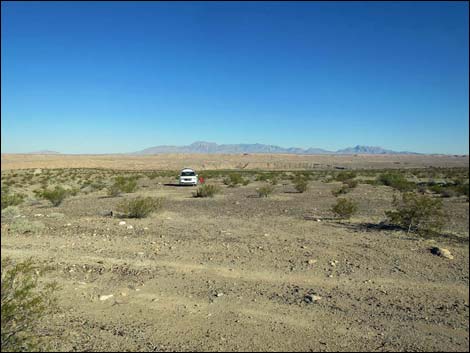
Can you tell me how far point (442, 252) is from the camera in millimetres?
10898

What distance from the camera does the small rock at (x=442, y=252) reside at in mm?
10691

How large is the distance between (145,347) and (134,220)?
11.4 meters

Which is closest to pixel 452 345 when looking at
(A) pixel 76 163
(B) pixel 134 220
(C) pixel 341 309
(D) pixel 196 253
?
(C) pixel 341 309

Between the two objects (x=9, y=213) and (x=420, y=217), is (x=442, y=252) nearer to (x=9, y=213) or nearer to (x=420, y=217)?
(x=420, y=217)

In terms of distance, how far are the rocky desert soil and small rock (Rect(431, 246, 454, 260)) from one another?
0.70ft

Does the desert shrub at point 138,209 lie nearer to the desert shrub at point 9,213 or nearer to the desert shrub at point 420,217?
the desert shrub at point 9,213

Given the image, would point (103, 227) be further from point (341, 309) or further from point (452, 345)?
point (452, 345)

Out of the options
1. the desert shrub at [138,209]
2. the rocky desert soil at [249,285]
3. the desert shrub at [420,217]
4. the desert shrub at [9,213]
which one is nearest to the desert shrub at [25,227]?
the rocky desert soil at [249,285]

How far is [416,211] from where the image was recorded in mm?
14844

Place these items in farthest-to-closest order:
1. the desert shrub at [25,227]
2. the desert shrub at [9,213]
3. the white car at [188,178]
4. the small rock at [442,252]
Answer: the white car at [188,178]
the desert shrub at [9,213]
the desert shrub at [25,227]
the small rock at [442,252]

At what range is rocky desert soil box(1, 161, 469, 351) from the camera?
596cm

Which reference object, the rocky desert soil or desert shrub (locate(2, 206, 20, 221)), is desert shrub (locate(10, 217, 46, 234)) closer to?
the rocky desert soil

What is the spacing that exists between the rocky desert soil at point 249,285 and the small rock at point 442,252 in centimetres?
21

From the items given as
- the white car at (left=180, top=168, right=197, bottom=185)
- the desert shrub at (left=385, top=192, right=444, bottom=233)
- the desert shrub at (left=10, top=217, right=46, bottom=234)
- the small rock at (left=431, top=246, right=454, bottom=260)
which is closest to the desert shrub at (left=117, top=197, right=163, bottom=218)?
the desert shrub at (left=10, top=217, right=46, bottom=234)
